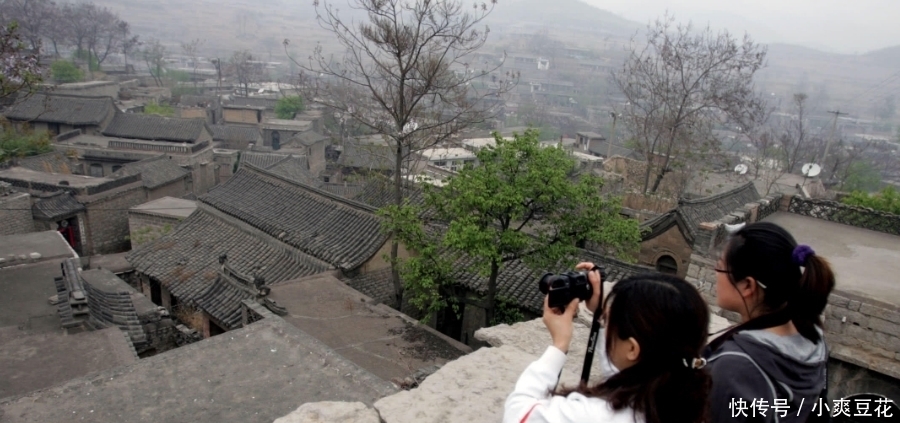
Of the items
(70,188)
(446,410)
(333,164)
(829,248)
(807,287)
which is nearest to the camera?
(807,287)

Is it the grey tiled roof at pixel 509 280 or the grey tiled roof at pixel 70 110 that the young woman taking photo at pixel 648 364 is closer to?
the grey tiled roof at pixel 509 280

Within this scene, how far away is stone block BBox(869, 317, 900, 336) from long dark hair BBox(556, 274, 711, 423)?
15.9 feet

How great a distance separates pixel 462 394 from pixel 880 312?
4.47 meters

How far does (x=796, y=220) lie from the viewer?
8367 millimetres

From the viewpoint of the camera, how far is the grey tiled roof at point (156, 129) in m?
30.1

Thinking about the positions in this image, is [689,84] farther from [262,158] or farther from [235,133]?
[235,133]

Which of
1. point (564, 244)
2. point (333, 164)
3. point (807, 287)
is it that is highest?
point (807, 287)

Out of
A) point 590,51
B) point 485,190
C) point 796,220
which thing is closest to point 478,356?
point 485,190

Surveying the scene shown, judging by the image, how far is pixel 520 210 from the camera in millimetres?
8156

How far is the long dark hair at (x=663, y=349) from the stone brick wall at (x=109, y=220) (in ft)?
72.7

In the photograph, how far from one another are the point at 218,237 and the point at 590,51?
419 feet

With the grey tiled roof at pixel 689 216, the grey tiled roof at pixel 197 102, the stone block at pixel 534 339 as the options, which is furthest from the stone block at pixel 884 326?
the grey tiled roof at pixel 197 102

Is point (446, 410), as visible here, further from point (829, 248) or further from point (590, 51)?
point (590, 51)

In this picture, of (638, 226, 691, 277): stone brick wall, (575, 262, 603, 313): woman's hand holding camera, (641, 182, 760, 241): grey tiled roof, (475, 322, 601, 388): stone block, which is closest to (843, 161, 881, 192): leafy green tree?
(641, 182, 760, 241): grey tiled roof
